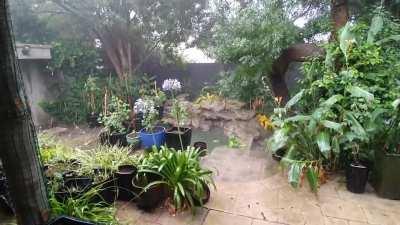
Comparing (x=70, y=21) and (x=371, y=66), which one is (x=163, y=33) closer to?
(x=70, y=21)

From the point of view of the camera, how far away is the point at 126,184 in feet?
8.38

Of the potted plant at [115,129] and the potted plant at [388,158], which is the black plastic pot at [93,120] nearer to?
the potted plant at [115,129]

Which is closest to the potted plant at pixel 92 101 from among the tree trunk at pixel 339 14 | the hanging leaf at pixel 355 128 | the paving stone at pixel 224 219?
the paving stone at pixel 224 219

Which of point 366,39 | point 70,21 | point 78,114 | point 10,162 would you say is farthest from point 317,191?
point 70,21

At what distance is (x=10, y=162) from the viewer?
1352mm

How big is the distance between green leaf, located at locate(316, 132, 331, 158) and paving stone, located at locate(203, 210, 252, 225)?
1.03 metres

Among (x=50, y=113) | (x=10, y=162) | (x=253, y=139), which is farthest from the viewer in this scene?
Answer: (x=50, y=113)

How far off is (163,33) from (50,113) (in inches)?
132

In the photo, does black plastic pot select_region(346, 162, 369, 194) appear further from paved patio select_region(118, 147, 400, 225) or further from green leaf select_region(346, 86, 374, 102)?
green leaf select_region(346, 86, 374, 102)

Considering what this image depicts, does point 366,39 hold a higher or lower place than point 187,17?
lower

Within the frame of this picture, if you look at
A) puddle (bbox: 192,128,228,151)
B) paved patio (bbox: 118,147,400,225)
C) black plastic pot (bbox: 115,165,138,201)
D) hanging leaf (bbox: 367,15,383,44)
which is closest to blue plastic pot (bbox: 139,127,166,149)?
puddle (bbox: 192,128,228,151)

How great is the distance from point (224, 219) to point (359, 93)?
1.79 m

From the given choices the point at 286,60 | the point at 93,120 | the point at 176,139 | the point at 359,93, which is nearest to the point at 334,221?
the point at 359,93

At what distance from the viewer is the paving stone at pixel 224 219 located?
231cm
